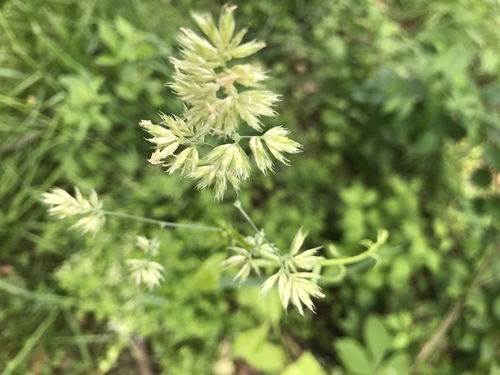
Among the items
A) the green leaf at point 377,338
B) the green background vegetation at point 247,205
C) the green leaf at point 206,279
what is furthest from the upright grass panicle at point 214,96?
the green leaf at point 377,338

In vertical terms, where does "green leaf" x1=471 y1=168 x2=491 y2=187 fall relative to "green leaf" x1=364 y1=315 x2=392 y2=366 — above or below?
above

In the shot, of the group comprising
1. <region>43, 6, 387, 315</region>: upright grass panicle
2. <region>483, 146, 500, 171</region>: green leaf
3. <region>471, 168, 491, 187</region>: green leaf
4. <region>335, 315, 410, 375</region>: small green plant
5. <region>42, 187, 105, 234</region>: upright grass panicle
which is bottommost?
<region>335, 315, 410, 375</region>: small green plant

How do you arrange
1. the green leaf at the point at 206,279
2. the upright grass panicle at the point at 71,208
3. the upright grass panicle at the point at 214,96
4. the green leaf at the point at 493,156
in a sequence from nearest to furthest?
the upright grass panicle at the point at 214,96 < the upright grass panicle at the point at 71,208 < the green leaf at the point at 206,279 < the green leaf at the point at 493,156

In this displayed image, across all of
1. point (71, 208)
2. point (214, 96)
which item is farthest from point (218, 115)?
point (71, 208)

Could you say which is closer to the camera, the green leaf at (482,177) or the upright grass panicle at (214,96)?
the upright grass panicle at (214,96)

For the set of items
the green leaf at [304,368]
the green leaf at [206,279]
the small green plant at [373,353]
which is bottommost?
the green leaf at [304,368]

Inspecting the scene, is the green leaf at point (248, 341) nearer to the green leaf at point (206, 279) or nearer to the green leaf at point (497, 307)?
the green leaf at point (206, 279)

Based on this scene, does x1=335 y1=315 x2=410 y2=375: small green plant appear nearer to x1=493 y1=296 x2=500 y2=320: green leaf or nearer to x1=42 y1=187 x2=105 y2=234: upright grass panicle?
x1=493 y1=296 x2=500 y2=320: green leaf

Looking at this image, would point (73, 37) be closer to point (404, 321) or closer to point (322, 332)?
point (322, 332)

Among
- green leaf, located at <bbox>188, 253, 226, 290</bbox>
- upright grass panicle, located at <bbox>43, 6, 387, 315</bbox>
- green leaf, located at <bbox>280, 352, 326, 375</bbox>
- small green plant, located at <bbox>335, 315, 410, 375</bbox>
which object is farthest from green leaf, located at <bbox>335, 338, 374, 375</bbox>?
upright grass panicle, located at <bbox>43, 6, 387, 315</bbox>

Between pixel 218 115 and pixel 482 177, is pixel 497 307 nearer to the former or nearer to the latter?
pixel 482 177
